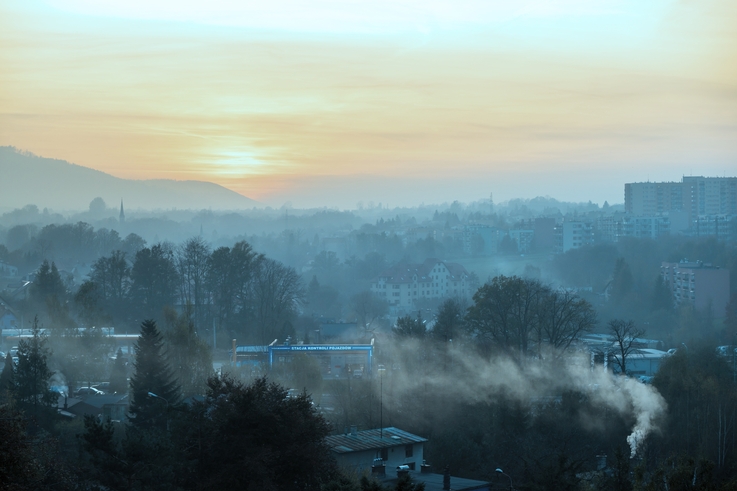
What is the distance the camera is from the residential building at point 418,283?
52.5 metres

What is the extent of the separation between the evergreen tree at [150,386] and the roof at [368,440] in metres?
3.21

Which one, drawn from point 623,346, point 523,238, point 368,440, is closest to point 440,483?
point 368,440

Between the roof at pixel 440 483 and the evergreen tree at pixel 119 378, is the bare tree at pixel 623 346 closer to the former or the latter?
the roof at pixel 440 483

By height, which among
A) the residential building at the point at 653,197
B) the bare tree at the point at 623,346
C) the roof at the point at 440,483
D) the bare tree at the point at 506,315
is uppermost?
the residential building at the point at 653,197

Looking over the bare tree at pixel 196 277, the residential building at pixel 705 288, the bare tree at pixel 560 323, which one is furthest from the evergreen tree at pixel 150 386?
the residential building at pixel 705 288

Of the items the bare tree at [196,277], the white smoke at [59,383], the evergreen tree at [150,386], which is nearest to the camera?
the evergreen tree at [150,386]

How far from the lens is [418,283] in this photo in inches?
2099

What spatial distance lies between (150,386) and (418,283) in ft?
122

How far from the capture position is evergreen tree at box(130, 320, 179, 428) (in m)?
15.7

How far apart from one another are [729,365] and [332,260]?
44.7m

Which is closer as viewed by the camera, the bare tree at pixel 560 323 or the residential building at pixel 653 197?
the bare tree at pixel 560 323

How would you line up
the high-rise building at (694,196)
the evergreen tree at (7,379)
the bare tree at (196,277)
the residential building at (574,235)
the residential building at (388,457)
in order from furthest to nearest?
the high-rise building at (694,196) < the residential building at (574,235) < the bare tree at (196,277) < the evergreen tree at (7,379) < the residential building at (388,457)

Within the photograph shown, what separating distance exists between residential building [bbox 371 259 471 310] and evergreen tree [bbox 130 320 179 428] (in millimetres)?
34318

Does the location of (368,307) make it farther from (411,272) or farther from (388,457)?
(388,457)
